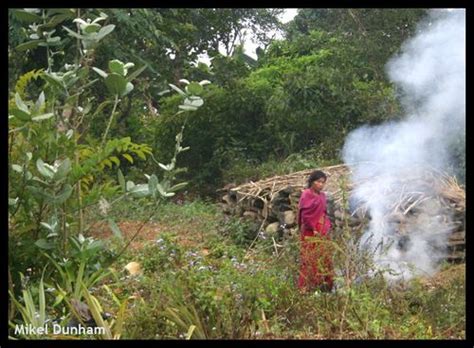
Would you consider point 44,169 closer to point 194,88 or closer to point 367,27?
point 194,88

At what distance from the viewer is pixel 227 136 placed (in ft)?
29.9

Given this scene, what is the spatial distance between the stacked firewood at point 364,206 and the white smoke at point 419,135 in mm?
21

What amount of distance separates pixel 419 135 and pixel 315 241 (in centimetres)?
131

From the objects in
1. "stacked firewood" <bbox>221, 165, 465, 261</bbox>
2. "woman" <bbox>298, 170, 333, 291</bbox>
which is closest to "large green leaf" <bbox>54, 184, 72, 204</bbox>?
"woman" <bbox>298, 170, 333, 291</bbox>

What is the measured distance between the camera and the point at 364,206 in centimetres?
639

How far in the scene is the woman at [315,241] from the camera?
210 inches

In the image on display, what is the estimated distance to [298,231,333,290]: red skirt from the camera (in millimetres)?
5293

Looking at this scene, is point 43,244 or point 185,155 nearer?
point 43,244

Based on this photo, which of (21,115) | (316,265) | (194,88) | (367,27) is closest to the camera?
(21,115)

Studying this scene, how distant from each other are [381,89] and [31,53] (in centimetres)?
330

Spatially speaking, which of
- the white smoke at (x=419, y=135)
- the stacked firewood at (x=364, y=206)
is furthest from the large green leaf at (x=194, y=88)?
the white smoke at (x=419, y=135)

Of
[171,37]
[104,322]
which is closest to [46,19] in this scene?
[104,322]

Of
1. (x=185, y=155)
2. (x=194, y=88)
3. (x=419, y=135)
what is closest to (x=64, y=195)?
(x=194, y=88)

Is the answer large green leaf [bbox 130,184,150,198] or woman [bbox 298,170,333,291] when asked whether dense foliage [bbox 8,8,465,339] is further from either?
woman [bbox 298,170,333,291]
